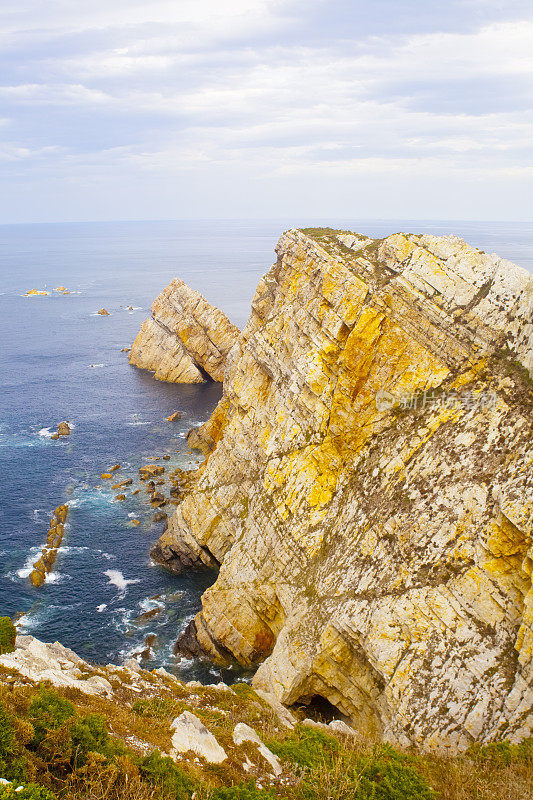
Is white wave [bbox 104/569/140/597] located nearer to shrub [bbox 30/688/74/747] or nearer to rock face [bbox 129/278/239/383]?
shrub [bbox 30/688/74/747]

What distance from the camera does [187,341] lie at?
390 feet

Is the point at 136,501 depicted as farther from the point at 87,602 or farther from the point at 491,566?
the point at 491,566

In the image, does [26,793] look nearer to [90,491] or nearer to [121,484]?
[90,491]

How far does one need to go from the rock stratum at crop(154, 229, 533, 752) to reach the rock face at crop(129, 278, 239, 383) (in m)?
64.3

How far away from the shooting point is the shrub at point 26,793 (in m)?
11.9

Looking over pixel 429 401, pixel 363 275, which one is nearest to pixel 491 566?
pixel 429 401

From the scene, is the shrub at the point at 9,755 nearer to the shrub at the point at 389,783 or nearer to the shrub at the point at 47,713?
the shrub at the point at 47,713

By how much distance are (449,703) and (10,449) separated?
233 feet

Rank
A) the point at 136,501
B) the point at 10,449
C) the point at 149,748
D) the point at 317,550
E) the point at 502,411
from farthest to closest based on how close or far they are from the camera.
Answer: the point at 10,449, the point at 136,501, the point at 317,550, the point at 502,411, the point at 149,748

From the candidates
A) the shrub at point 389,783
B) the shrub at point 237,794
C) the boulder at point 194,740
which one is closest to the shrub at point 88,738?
the shrub at point 237,794

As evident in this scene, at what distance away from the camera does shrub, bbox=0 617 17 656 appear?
2375 cm

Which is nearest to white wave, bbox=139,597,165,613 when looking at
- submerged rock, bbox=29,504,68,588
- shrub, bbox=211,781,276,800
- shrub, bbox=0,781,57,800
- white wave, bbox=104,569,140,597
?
white wave, bbox=104,569,140,597

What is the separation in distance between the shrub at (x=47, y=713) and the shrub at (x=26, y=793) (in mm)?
3077

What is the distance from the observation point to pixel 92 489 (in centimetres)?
6894
